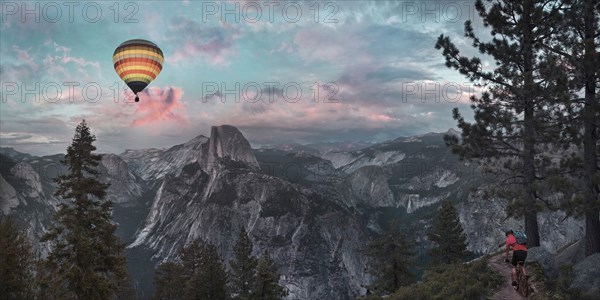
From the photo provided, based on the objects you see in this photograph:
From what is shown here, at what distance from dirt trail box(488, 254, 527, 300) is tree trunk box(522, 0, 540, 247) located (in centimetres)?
243

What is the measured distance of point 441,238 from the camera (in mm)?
42344

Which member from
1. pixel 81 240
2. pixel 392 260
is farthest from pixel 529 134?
pixel 81 240

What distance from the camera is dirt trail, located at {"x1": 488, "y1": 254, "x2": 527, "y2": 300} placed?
16078mm

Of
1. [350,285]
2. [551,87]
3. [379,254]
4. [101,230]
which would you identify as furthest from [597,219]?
[350,285]

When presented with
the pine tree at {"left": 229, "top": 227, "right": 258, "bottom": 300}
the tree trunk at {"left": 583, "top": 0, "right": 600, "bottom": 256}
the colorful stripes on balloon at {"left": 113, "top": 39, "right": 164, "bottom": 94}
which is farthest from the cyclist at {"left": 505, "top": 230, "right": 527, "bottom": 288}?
the colorful stripes on balloon at {"left": 113, "top": 39, "right": 164, "bottom": 94}

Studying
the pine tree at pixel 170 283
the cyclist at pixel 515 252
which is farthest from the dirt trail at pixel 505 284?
the pine tree at pixel 170 283

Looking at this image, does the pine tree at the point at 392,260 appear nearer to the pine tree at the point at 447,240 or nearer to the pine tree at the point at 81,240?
the pine tree at the point at 447,240

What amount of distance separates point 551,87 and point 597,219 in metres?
6.77

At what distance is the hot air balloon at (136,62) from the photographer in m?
42.2

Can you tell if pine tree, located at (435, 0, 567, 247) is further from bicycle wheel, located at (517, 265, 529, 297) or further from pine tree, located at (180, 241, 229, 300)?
pine tree, located at (180, 241, 229, 300)

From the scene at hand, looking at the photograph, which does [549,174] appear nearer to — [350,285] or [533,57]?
[533,57]

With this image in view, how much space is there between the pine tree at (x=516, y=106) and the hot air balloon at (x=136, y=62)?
3181 centimetres

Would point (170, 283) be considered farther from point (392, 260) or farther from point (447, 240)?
point (447, 240)

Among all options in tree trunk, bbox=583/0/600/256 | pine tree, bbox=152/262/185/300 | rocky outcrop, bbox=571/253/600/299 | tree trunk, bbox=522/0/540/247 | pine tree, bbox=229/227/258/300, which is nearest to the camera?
rocky outcrop, bbox=571/253/600/299
